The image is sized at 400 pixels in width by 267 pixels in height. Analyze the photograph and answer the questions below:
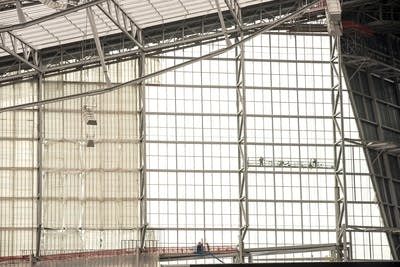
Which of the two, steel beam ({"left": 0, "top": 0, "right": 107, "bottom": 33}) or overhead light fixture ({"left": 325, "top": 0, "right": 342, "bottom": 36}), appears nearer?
steel beam ({"left": 0, "top": 0, "right": 107, "bottom": 33})

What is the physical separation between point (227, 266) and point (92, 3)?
40.0 feet

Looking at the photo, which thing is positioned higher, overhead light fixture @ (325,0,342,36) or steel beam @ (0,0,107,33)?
overhead light fixture @ (325,0,342,36)

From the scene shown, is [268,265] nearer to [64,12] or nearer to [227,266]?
[227,266]

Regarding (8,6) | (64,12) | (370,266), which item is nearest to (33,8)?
A: (8,6)

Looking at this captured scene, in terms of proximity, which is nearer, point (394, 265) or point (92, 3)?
point (394, 265)

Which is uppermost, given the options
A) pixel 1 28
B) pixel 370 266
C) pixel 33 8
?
pixel 33 8

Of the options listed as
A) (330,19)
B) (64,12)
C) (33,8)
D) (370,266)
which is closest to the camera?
(370,266)

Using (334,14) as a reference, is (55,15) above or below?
below

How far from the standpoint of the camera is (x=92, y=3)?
37.1 metres

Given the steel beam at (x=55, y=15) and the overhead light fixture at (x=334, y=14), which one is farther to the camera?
the overhead light fixture at (x=334, y=14)

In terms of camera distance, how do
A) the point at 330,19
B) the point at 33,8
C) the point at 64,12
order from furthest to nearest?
the point at 33,8 < the point at 330,19 < the point at 64,12

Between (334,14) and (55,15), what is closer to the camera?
(55,15)

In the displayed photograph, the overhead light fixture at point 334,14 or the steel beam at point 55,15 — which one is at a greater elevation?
the overhead light fixture at point 334,14

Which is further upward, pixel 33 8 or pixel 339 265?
pixel 33 8
